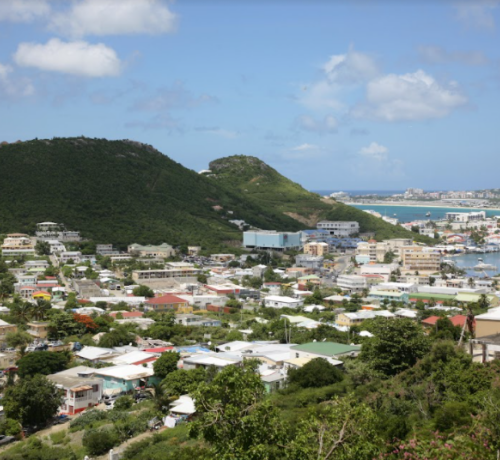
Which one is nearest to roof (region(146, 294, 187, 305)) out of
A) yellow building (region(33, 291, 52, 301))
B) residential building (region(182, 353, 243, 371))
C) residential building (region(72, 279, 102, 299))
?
residential building (region(72, 279, 102, 299))

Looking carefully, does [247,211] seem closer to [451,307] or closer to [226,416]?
[451,307]

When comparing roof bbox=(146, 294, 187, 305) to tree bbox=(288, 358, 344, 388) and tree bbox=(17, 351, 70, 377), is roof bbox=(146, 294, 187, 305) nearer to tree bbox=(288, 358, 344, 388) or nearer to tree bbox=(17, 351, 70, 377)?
tree bbox=(17, 351, 70, 377)

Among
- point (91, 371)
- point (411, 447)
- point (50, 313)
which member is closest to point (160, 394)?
point (91, 371)

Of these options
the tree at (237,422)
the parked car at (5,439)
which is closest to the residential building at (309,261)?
the parked car at (5,439)

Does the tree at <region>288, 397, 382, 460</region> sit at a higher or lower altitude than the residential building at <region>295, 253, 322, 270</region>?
higher

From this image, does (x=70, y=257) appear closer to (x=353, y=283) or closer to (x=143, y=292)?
(x=143, y=292)

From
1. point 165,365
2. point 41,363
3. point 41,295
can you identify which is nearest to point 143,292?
point 41,295
